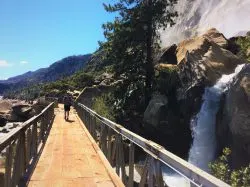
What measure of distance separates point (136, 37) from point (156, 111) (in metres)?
7.17

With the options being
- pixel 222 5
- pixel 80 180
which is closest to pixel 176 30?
pixel 222 5

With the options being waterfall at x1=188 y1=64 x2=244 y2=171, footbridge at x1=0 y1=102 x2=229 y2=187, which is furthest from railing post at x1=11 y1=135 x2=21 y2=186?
waterfall at x1=188 y1=64 x2=244 y2=171

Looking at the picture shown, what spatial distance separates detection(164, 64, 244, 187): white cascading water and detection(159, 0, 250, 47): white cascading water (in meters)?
38.5

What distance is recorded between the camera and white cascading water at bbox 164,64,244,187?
2539 centimetres

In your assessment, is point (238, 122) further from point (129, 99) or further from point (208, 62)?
point (129, 99)

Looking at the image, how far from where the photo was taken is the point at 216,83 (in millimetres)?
29625

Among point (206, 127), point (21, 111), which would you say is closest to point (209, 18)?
point (21, 111)

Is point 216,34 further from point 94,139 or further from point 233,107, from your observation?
point 94,139

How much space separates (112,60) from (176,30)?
206 ft

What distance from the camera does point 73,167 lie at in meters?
11.0

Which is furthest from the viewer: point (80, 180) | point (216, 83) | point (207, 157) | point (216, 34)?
point (216, 34)

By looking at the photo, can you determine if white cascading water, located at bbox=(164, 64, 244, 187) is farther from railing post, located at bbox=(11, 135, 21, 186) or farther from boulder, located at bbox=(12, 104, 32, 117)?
boulder, located at bbox=(12, 104, 32, 117)

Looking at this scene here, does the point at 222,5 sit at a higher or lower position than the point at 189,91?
higher

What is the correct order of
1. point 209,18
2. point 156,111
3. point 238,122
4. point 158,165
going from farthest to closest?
1. point 209,18
2. point 156,111
3. point 238,122
4. point 158,165
